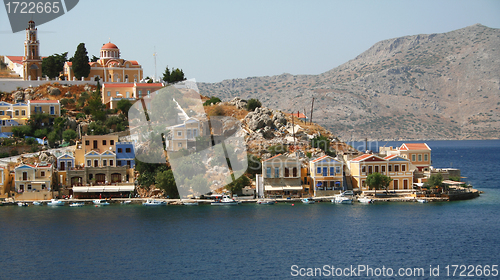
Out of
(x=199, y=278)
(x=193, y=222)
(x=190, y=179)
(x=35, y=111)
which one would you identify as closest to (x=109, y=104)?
(x=35, y=111)

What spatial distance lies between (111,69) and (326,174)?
145 ft

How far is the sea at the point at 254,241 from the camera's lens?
3931cm

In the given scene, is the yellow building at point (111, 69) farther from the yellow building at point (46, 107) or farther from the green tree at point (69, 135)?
the green tree at point (69, 135)

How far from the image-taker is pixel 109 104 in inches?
3418

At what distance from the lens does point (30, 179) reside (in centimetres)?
6431

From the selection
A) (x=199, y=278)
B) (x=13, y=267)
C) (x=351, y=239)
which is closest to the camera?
(x=199, y=278)

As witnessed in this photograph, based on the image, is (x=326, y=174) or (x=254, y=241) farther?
(x=326, y=174)

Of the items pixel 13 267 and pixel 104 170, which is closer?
pixel 13 267

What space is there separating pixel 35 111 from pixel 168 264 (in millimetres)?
49348

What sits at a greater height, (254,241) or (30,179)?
(30,179)

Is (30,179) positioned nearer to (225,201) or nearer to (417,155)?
(225,201)

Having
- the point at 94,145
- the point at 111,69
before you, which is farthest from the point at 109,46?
the point at 94,145

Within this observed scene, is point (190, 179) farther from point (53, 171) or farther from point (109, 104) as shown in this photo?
point (109, 104)

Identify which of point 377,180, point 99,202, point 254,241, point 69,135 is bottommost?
point 254,241
